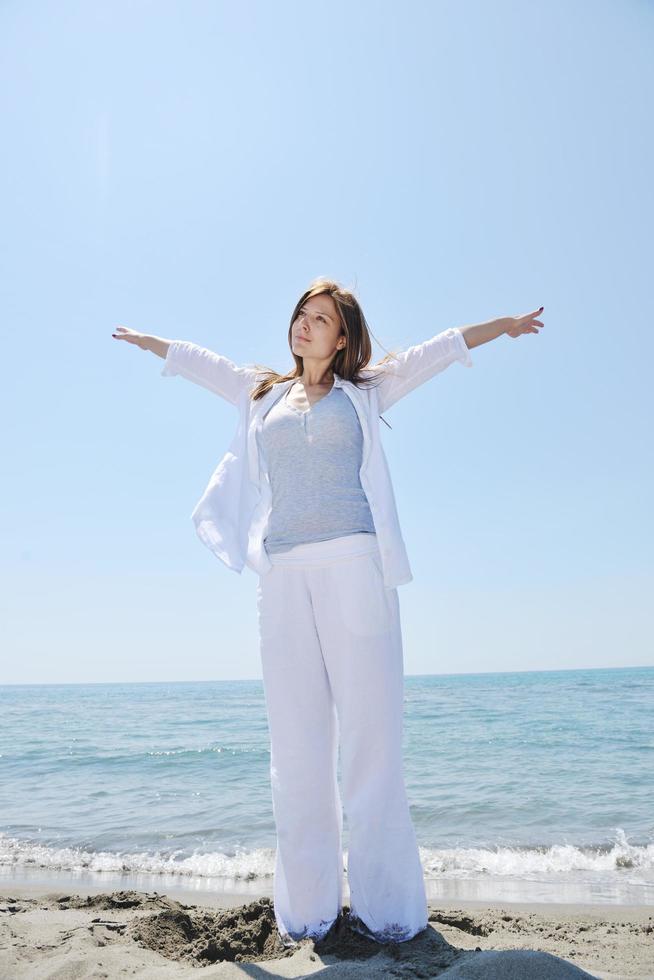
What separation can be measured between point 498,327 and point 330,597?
139 cm

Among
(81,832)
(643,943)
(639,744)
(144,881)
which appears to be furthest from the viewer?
(639,744)

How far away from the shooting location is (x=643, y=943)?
2.82 meters

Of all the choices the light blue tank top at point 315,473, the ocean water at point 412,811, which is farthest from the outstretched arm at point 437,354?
the ocean water at point 412,811

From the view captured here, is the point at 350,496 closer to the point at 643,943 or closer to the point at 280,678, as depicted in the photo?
the point at 280,678

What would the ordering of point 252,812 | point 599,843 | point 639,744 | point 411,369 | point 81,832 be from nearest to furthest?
1. point 411,369
2. point 599,843
3. point 81,832
4. point 252,812
5. point 639,744

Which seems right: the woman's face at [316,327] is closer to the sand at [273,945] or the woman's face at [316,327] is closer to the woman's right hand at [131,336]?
the woman's right hand at [131,336]

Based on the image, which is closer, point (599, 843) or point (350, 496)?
point (350, 496)

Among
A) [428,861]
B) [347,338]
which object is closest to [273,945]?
[428,861]

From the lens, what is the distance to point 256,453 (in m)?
3.18

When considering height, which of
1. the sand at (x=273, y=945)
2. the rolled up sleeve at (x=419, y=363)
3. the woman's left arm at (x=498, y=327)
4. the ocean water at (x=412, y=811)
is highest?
the woman's left arm at (x=498, y=327)

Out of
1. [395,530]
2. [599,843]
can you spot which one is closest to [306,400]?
[395,530]

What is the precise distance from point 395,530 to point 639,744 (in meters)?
10.1

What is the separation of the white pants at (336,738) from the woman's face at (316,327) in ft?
2.97

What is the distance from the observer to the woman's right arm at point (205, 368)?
3.27 m
